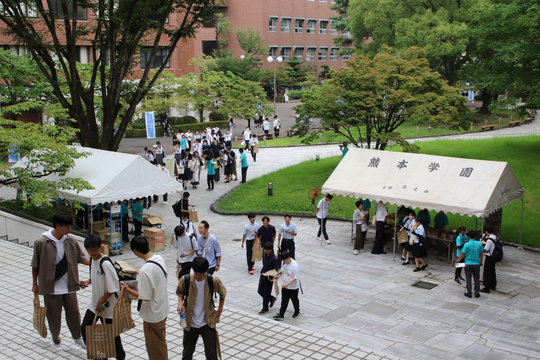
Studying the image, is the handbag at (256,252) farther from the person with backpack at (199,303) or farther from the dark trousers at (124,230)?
the person with backpack at (199,303)

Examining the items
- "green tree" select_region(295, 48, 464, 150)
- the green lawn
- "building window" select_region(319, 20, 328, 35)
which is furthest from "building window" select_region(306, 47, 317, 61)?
"green tree" select_region(295, 48, 464, 150)

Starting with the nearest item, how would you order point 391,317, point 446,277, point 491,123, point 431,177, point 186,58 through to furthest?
point 391,317 → point 446,277 → point 431,177 → point 491,123 → point 186,58

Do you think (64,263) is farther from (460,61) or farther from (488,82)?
(460,61)

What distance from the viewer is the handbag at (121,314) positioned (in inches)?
Result: 285

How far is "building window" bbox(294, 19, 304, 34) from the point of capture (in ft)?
252

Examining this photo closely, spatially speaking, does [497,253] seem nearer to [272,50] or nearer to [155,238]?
Answer: [155,238]

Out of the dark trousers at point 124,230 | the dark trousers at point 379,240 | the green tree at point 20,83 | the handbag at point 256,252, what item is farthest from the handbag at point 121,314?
the green tree at point 20,83

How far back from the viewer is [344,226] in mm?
18766

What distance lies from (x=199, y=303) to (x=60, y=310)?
2565 mm

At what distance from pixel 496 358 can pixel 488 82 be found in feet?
54.6

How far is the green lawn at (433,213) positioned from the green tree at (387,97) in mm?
2986

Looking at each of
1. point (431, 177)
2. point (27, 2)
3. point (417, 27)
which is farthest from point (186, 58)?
point (431, 177)

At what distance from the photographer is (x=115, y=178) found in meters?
15.1

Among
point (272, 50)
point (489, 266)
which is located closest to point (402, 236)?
point (489, 266)
